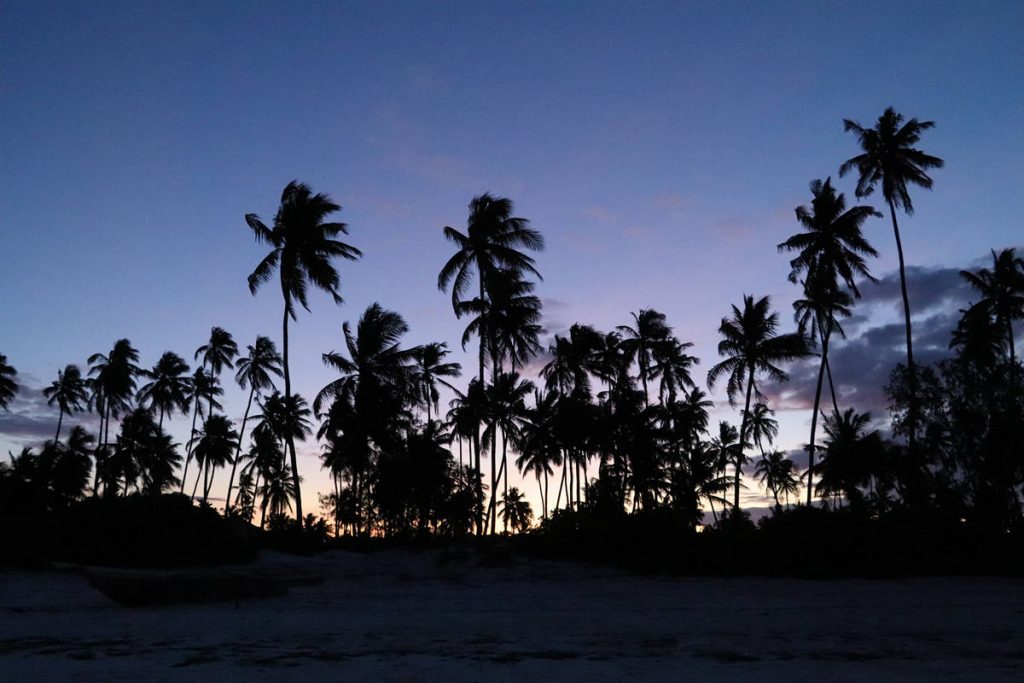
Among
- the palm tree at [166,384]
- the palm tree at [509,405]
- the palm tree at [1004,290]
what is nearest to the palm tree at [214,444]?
the palm tree at [166,384]

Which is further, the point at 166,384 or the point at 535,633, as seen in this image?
the point at 166,384

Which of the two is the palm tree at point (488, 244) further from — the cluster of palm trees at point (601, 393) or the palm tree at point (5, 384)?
the palm tree at point (5, 384)

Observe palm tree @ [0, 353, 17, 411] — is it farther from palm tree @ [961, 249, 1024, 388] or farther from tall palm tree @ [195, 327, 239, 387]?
palm tree @ [961, 249, 1024, 388]

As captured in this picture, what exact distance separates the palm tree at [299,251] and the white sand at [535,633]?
563 inches

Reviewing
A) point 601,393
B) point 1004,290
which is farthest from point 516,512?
point 1004,290

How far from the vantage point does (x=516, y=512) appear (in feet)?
163

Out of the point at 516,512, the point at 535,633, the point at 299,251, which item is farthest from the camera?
the point at 516,512

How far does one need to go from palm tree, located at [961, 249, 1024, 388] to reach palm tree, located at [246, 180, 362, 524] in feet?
99.7

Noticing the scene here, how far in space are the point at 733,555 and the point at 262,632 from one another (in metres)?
13.9

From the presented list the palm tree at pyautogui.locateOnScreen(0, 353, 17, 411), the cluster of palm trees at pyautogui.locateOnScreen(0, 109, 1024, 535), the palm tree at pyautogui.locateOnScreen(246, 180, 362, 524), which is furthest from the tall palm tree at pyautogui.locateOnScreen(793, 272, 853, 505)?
the palm tree at pyautogui.locateOnScreen(0, 353, 17, 411)

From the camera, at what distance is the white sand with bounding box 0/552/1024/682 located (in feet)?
23.1

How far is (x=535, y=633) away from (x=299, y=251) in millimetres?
23023

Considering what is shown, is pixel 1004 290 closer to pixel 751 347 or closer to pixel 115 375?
pixel 751 347

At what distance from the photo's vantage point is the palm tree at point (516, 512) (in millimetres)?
46688
